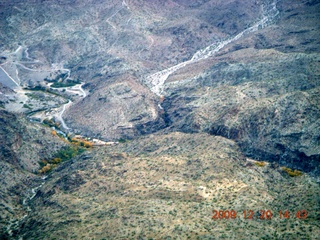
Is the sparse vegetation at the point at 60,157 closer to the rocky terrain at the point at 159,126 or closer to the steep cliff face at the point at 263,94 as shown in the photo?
the rocky terrain at the point at 159,126

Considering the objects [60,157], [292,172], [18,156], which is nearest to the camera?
[292,172]

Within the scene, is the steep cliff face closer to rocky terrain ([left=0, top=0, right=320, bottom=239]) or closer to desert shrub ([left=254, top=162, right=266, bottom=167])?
rocky terrain ([left=0, top=0, right=320, bottom=239])

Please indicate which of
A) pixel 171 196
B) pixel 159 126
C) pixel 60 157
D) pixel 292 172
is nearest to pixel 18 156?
pixel 60 157

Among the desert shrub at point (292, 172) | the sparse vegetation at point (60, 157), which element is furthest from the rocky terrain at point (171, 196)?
the sparse vegetation at point (60, 157)

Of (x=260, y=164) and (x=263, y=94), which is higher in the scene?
(x=263, y=94)

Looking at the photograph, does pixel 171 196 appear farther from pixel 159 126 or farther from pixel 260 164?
pixel 159 126

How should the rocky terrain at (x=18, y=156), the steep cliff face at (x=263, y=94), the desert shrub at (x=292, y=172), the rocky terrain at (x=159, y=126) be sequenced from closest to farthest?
the rocky terrain at (x=159, y=126)
the rocky terrain at (x=18, y=156)
the desert shrub at (x=292, y=172)
the steep cliff face at (x=263, y=94)

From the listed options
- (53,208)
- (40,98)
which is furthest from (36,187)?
(40,98)

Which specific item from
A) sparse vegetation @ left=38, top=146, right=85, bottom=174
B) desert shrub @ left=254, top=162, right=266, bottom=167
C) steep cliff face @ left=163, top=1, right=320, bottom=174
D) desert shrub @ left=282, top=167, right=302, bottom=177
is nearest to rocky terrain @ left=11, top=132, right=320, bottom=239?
desert shrub @ left=254, top=162, right=266, bottom=167
